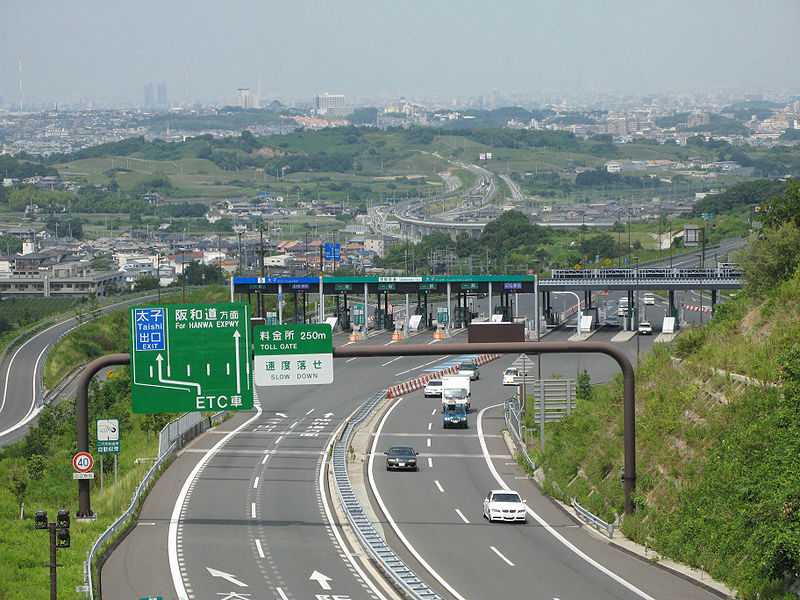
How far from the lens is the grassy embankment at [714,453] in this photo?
3075 cm

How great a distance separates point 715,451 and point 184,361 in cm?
1717

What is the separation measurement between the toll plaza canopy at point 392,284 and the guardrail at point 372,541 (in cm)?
5072

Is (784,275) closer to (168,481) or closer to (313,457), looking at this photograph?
(313,457)

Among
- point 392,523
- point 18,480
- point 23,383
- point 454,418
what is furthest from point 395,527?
point 23,383

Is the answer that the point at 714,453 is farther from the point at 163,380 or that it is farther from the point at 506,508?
the point at 163,380

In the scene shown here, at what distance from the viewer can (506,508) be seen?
136 ft

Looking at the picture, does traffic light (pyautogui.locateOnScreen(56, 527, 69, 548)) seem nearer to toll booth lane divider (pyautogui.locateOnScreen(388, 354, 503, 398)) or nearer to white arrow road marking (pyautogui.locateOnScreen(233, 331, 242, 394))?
white arrow road marking (pyautogui.locateOnScreen(233, 331, 242, 394))

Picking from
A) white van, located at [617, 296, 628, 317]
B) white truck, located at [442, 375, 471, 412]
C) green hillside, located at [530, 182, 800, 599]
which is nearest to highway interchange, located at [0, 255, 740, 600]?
white truck, located at [442, 375, 471, 412]

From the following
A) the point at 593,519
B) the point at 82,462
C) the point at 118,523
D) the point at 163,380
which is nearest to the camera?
the point at 82,462

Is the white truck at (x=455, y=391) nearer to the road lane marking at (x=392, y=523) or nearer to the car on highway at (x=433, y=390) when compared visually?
the road lane marking at (x=392, y=523)

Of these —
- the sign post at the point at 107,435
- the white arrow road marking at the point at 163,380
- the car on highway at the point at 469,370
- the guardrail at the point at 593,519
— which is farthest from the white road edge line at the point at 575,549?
the car on highway at the point at 469,370

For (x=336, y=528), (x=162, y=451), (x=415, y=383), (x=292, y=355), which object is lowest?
(x=415, y=383)

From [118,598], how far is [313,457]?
25056 mm

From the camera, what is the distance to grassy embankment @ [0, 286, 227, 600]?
33062 mm
